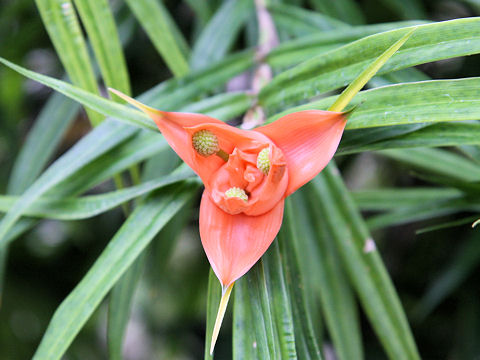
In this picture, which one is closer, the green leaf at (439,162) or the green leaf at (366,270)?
the green leaf at (366,270)

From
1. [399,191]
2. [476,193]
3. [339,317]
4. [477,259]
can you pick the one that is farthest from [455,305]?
[476,193]

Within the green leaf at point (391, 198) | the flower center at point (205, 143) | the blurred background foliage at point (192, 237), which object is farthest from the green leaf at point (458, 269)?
the flower center at point (205, 143)

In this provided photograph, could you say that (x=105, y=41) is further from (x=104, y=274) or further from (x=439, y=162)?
(x=439, y=162)

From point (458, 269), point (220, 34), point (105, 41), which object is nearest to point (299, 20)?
point (220, 34)

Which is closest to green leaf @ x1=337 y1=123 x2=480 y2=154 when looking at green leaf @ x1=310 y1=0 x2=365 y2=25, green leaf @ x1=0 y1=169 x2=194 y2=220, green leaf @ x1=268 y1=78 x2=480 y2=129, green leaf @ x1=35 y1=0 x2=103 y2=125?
green leaf @ x1=268 y1=78 x2=480 y2=129

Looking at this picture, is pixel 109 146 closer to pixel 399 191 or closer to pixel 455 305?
pixel 399 191

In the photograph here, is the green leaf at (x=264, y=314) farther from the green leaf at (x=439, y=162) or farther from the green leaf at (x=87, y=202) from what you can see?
the green leaf at (x=439, y=162)
